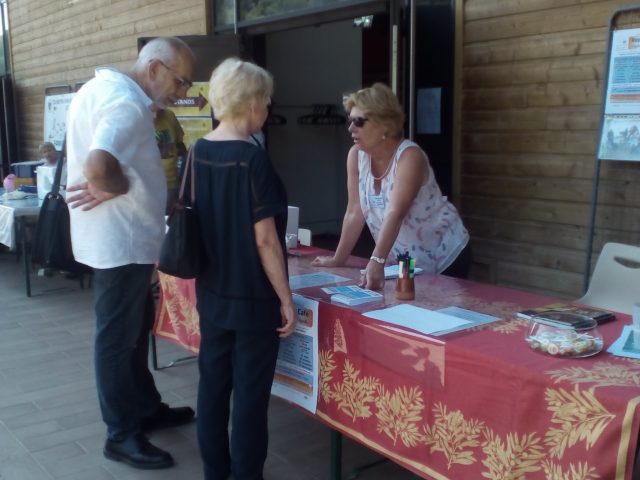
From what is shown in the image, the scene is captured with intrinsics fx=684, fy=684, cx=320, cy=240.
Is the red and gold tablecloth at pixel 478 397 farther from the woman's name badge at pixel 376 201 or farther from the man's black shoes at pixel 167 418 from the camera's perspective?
the man's black shoes at pixel 167 418

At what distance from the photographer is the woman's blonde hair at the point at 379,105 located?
8.54 ft

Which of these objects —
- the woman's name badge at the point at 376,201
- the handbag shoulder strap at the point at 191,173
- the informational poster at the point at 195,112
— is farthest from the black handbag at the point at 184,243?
the informational poster at the point at 195,112

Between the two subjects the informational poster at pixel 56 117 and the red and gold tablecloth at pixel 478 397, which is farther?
the informational poster at pixel 56 117

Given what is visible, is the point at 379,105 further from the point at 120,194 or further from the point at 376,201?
the point at 120,194

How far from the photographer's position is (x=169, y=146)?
3.88 metres

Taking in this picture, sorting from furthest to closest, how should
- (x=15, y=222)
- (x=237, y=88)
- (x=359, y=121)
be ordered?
(x=15, y=222) < (x=359, y=121) < (x=237, y=88)

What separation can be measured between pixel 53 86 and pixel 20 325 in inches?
220

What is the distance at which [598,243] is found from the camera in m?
3.58

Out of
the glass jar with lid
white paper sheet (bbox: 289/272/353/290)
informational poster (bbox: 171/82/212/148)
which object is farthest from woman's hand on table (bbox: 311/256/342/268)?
informational poster (bbox: 171/82/212/148)

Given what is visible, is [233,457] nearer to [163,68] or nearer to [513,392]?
[513,392]

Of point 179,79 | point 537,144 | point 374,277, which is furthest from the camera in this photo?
point 537,144

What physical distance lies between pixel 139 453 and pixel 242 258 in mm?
1082

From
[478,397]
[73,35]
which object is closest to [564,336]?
[478,397]

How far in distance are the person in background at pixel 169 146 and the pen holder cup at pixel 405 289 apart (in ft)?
5.92
